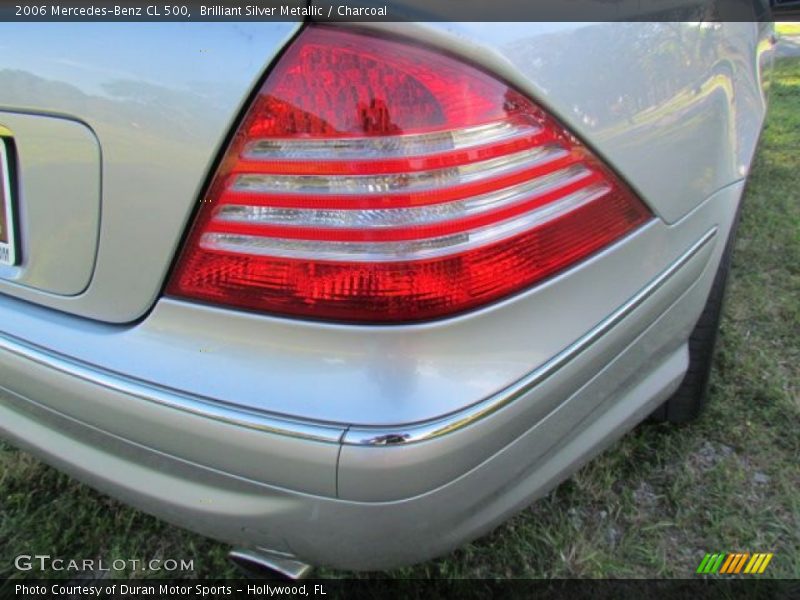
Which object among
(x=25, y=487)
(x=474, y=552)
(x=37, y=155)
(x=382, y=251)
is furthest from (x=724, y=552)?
(x=25, y=487)

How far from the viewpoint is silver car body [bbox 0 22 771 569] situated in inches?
38.9

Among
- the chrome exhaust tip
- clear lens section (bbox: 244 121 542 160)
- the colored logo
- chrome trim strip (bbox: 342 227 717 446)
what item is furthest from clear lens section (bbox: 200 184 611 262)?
the colored logo

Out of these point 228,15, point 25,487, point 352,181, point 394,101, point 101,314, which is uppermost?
point 228,15

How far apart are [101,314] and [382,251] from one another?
57cm

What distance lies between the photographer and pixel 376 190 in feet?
3.17

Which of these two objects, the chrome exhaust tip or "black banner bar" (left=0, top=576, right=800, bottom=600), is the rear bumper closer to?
the chrome exhaust tip

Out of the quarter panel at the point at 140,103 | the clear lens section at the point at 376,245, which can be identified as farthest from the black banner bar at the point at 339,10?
the clear lens section at the point at 376,245

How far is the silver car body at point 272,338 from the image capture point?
0.99 meters

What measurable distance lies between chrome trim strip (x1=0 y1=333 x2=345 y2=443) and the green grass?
2.57 ft

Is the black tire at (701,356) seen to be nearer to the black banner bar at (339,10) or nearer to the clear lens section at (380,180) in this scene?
the black banner bar at (339,10)

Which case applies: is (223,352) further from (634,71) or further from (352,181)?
(634,71)

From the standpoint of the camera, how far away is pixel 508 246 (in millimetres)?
1038

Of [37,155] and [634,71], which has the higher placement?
[634,71]

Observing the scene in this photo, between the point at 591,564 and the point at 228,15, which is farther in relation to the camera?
the point at 591,564
